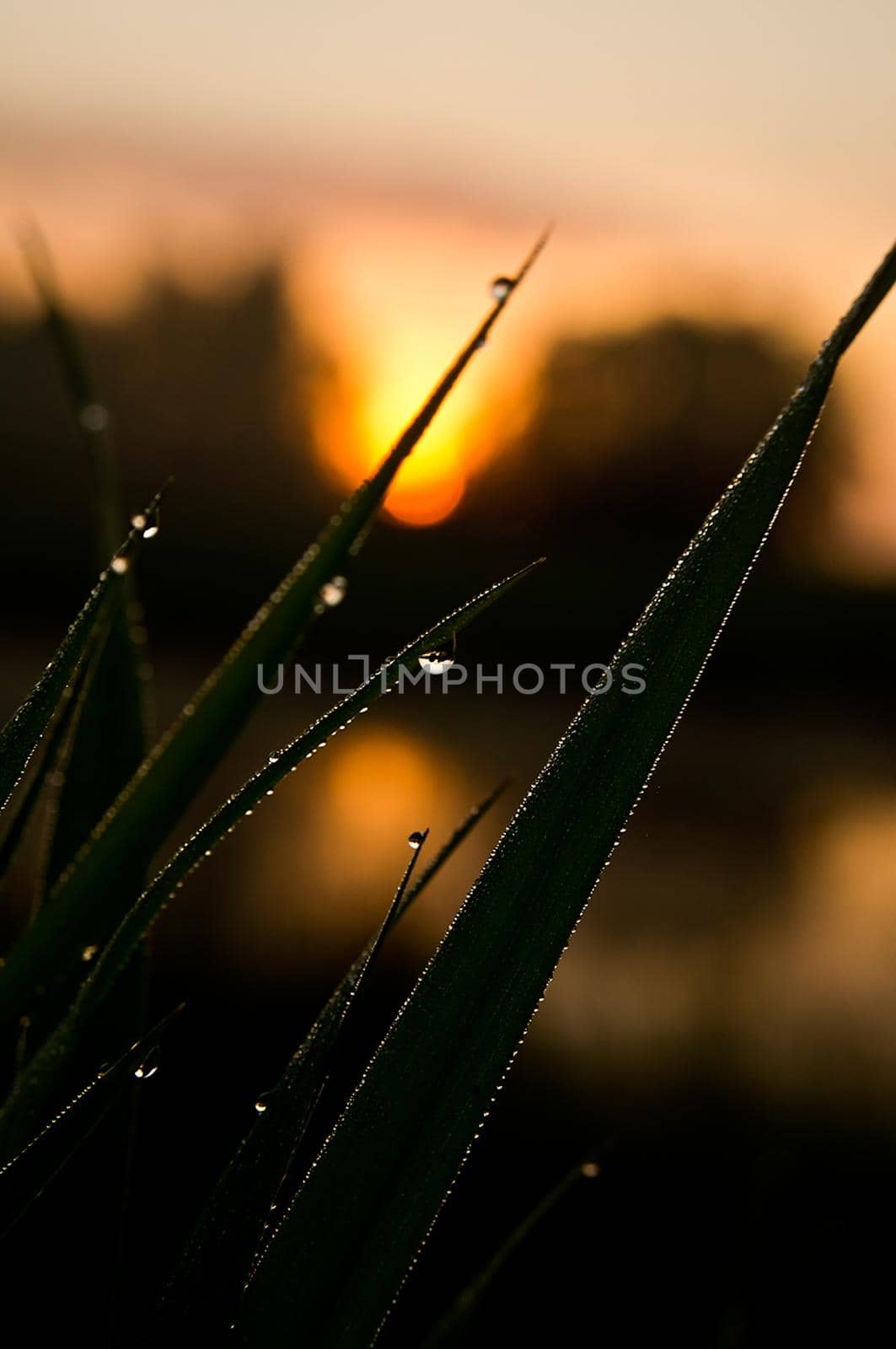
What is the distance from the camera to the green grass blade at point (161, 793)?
234 mm

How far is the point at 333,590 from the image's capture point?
332mm

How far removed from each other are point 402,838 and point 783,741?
5.00m

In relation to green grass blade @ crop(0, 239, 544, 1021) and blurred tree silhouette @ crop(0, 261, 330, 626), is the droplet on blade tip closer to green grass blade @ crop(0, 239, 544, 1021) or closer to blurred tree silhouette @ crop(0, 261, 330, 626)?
green grass blade @ crop(0, 239, 544, 1021)

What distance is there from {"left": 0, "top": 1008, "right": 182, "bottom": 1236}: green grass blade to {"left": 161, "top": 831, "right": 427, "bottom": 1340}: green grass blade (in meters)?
0.04

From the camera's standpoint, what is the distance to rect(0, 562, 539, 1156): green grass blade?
277 mm

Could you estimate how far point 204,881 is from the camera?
189 inches

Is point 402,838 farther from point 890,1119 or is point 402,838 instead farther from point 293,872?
point 890,1119

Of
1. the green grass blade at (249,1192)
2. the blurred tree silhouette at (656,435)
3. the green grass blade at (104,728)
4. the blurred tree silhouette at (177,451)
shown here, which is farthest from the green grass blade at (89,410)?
the blurred tree silhouette at (656,435)

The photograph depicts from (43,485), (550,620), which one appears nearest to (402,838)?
(550,620)

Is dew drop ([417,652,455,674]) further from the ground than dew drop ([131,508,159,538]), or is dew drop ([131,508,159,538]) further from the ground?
dew drop ([417,652,455,674])

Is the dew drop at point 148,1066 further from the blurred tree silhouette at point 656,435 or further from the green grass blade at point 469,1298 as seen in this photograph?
the blurred tree silhouette at point 656,435

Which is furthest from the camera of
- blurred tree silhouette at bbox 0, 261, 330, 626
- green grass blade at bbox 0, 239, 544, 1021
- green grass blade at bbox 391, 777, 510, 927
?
blurred tree silhouette at bbox 0, 261, 330, 626

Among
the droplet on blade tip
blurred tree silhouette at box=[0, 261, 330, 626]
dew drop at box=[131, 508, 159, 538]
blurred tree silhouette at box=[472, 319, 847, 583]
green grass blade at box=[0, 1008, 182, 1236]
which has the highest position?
blurred tree silhouette at box=[472, 319, 847, 583]

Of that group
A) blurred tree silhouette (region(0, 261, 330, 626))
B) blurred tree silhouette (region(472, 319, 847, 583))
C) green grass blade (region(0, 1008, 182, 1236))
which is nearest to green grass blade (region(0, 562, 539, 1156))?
green grass blade (region(0, 1008, 182, 1236))
